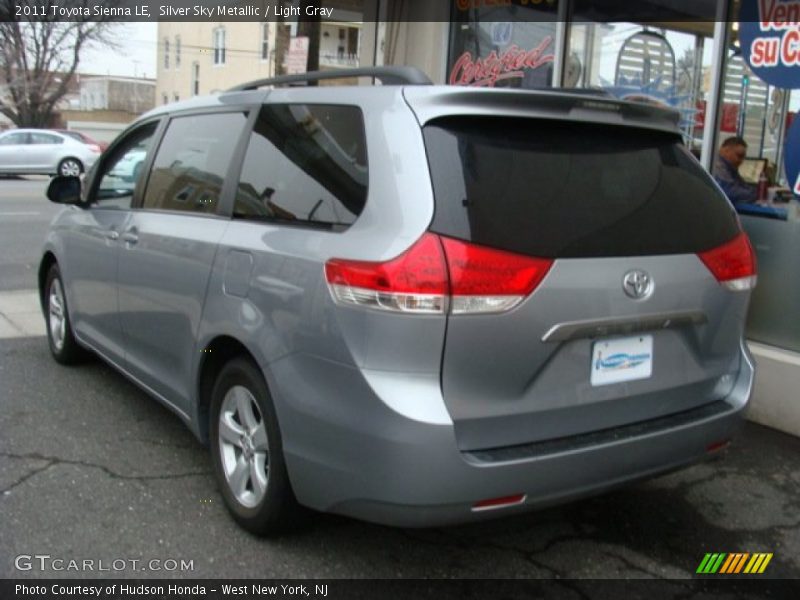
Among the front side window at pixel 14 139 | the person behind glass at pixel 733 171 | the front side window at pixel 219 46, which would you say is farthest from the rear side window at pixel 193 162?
the front side window at pixel 219 46

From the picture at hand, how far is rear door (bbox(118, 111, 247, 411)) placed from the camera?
3.57 metres

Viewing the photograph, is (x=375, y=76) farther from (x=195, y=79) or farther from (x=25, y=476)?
(x=195, y=79)

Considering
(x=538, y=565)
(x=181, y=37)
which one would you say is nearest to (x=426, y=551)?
(x=538, y=565)

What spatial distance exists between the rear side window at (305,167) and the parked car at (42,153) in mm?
23374

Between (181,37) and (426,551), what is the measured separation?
151ft

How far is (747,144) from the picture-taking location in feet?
18.1

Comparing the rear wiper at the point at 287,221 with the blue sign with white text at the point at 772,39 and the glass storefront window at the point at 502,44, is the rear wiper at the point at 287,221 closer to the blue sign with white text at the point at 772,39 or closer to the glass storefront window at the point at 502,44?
the blue sign with white text at the point at 772,39

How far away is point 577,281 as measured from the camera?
2.68m

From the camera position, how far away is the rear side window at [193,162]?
144 inches

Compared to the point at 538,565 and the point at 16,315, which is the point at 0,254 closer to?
the point at 16,315

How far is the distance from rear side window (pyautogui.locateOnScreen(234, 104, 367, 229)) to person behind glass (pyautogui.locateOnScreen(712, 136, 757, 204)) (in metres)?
3.49

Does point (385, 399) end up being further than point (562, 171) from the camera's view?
No

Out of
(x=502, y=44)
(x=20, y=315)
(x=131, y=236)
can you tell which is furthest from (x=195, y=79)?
(x=131, y=236)

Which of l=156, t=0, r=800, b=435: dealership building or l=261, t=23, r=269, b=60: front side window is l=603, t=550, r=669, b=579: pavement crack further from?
l=261, t=23, r=269, b=60: front side window
